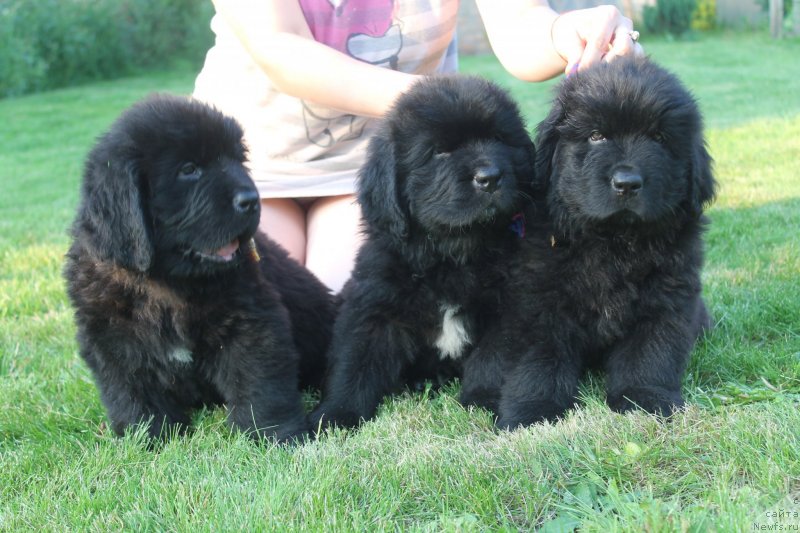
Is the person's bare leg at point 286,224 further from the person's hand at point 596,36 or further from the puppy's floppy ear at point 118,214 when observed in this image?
the person's hand at point 596,36

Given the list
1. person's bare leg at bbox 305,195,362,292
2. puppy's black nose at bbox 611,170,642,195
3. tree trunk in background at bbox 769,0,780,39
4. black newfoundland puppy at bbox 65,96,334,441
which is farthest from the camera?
tree trunk in background at bbox 769,0,780,39

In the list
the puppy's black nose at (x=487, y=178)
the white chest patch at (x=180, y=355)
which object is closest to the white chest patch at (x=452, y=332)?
the puppy's black nose at (x=487, y=178)

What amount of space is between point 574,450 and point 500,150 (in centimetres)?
105

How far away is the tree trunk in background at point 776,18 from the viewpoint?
18344 millimetres

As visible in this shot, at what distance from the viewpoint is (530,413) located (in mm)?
2574

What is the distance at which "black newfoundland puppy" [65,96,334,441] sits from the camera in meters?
2.52

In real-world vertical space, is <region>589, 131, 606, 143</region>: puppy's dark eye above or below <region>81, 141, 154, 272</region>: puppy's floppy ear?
above

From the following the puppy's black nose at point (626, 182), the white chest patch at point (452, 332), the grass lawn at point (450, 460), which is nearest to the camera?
the grass lawn at point (450, 460)

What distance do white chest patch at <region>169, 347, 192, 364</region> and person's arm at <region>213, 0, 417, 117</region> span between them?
47.9 inches

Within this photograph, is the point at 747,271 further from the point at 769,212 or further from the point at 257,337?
the point at 257,337

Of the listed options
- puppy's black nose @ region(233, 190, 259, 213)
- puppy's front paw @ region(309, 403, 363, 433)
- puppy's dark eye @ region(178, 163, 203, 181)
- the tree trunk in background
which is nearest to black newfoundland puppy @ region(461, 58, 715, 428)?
puppy's front paw @ region(309, 403, 363, 433)

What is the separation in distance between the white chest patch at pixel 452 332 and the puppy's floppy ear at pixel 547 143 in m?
0.51

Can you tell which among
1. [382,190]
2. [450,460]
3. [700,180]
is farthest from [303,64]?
[450,460]

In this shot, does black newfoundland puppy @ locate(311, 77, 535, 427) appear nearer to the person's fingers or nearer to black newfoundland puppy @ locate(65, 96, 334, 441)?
black newfoundland puppy @ locate(65, 96, 334, 441)
